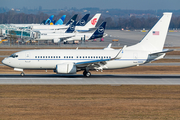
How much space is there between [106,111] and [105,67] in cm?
1820

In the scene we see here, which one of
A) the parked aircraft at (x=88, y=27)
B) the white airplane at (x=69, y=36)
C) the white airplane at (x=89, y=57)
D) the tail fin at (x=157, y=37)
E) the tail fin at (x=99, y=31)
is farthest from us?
the parked aircraft at (x=88, y=27)

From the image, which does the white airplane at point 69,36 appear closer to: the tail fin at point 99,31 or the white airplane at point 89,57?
the tail fin at point 99,31

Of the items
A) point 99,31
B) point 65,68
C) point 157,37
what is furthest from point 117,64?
point 99,31

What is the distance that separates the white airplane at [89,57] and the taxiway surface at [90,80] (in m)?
1.37

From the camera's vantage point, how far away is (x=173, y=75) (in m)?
48.3

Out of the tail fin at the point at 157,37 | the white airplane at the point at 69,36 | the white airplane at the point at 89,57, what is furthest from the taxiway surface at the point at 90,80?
the white airplane at the point at 69,36

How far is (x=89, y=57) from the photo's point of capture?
44.7 m

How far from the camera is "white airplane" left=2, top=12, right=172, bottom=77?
43.7 metres

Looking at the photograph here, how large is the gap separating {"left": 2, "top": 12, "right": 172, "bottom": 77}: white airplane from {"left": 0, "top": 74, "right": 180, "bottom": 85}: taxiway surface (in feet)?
4.50

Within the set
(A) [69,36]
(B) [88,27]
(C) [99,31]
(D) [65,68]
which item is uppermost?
(B) [88,27]

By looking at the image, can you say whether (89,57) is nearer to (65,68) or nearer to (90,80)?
(90,80)

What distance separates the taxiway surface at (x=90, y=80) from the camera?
40250mm

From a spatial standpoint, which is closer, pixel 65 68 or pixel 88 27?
pixel 65 68

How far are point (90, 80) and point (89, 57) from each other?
3.93m
